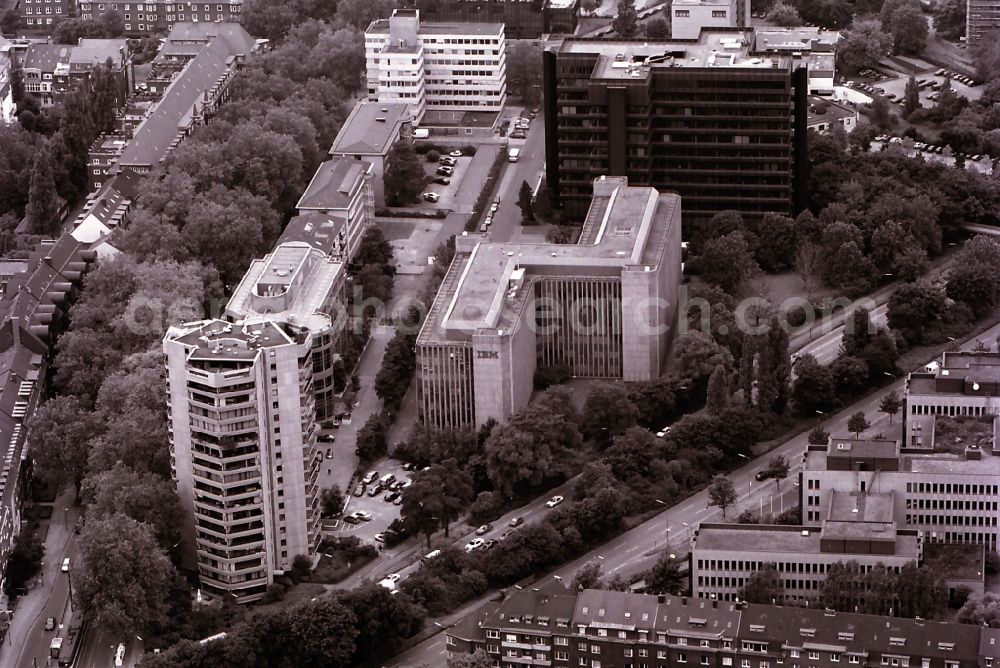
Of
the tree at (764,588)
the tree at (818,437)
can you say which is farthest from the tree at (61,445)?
the tree at (818,437)

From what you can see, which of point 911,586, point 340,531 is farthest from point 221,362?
point 911,586

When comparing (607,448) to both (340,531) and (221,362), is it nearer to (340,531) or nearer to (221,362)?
(340,531)

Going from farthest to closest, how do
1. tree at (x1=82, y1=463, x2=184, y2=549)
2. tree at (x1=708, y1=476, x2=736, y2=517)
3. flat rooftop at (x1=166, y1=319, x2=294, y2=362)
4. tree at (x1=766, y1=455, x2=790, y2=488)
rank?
1. tree at (x1=766, y1=455, x2=790, y2=488)
2. tree at (x1=708, y1=476, x2=736, y2=517)
3. tree at (x1=82, y1=463, x2=184, y2=549)
4. flat rooftop at (x1=166, y1=319, x2=294, y2=362)

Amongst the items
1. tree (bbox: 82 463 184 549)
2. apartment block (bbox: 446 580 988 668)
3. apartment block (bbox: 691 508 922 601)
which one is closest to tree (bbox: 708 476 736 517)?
apartment block (bbox: 691 508 922 601)

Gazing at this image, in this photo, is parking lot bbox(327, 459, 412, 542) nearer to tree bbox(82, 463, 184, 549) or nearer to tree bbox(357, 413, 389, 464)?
tree bbox(357, 413, 389, 464)

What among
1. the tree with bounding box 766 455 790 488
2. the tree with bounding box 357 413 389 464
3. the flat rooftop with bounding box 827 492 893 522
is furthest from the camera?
the tree with bounding box 357 413 389 464

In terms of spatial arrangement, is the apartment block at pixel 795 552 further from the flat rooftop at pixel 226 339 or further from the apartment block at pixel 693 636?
the flat rooftop at pixel 226 339

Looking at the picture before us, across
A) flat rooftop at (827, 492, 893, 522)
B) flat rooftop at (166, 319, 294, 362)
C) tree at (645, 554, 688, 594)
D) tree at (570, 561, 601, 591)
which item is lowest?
tree at (645, 554, 688, 594)
